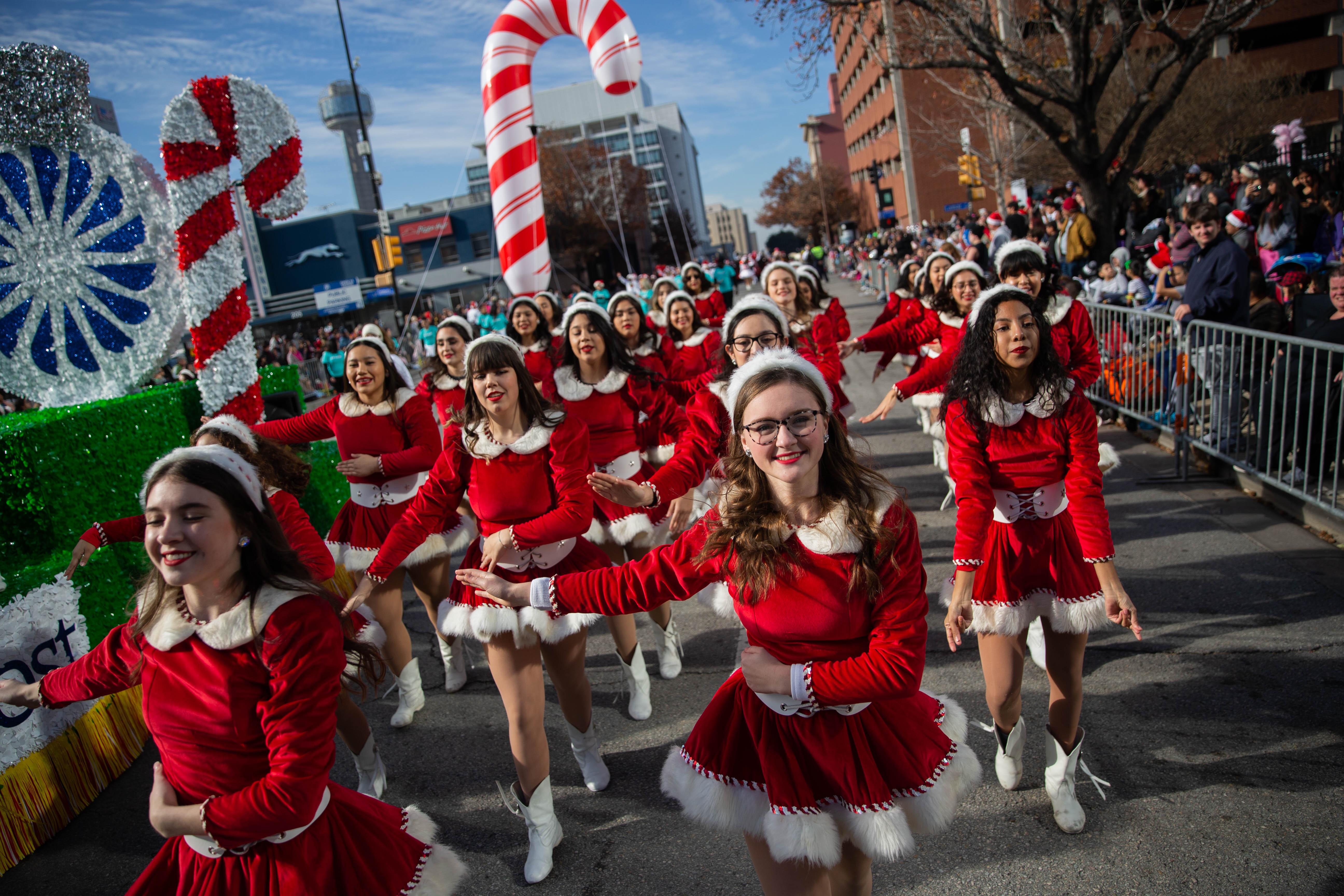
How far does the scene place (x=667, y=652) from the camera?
477 centimetres

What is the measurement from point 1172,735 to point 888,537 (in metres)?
2.46

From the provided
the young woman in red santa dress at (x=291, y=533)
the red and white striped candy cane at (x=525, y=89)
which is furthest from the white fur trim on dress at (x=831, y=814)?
the red and white striped candy cane at (x=525, y=89)

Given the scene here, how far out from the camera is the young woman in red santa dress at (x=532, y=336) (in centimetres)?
664

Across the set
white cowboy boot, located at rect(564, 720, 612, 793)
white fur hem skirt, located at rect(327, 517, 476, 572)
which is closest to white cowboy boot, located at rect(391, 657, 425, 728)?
white fur hem skirt, located at rect(327, 517, 476, 572)

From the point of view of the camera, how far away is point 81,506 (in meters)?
4.51

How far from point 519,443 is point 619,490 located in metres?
0.60

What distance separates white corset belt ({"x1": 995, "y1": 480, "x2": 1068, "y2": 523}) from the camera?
3098mm

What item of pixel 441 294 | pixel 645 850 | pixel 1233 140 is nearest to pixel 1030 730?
pixel 645 850

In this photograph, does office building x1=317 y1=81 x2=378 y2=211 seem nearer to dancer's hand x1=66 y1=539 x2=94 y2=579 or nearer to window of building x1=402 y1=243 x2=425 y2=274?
window of building x1=402 y1=243 x2=425 y2=274

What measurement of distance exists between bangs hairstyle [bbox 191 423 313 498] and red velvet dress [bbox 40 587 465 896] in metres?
1.85

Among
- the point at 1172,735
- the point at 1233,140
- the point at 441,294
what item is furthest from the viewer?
the point at 441,294

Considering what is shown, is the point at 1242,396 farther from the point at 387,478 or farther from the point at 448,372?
the point at 387,478

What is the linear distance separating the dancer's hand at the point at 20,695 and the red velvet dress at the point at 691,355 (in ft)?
14.0

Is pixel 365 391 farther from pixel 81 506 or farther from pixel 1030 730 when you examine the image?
pixel 1030 730
